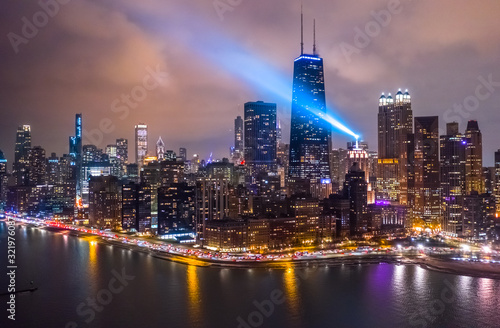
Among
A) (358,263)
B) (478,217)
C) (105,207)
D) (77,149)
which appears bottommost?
(358,263)

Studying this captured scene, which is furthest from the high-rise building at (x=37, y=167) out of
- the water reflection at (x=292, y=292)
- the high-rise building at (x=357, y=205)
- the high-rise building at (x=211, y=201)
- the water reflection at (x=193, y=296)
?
the water reflection at (x=292, y=292)

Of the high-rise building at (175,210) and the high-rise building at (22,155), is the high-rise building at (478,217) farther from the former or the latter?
the high-rise building at (22,155)

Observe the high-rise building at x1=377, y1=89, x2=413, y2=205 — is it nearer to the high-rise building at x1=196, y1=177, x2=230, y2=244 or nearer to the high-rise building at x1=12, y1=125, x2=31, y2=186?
the high-rise building at x1=196, y1=177, x2=230, y2=244

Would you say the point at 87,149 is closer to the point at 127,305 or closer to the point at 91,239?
the point at 91,239

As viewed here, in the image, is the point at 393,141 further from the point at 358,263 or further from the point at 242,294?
the point at 242,294

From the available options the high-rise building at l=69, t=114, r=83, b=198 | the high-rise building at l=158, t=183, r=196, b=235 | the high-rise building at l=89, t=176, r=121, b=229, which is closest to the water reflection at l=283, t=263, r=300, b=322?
the high-rise building at l=158, t=183, r=196, b=235

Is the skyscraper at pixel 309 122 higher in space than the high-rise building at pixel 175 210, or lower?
higher

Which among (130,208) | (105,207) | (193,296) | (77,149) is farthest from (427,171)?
(77,149)
